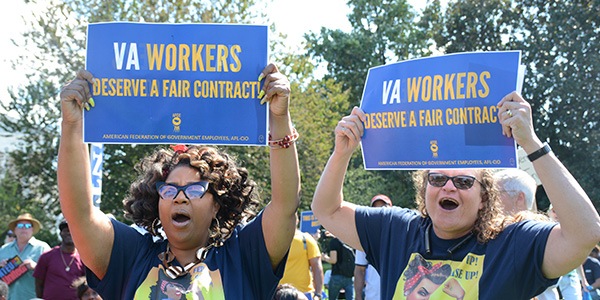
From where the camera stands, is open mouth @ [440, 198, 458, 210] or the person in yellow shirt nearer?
open mouth @ [440, 198, 458, 210]

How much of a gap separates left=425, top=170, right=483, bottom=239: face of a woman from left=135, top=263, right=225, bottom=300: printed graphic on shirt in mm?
1043

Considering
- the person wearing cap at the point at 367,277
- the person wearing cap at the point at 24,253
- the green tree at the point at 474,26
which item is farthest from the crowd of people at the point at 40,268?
the green tree at the point at 474,26

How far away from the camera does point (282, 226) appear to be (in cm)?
325

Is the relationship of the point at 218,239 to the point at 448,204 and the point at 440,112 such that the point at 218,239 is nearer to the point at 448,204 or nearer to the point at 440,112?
the point at 448,204

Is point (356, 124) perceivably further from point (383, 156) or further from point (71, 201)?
point (71, 201)

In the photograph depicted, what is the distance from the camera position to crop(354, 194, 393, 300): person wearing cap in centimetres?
918

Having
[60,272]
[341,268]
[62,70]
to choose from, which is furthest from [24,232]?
[62,70]

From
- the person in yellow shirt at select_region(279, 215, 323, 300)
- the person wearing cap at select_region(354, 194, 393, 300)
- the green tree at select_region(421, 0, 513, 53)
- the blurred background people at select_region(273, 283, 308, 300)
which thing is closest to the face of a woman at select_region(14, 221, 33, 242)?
the person in yellow shirt at select_region(279, 215, 323, 300)

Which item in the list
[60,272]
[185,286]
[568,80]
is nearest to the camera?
[185,286]

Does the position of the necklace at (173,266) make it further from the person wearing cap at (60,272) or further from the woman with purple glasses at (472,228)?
the person wearing cap at (60,272)

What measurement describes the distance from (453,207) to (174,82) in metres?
1.36

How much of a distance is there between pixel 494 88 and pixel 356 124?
0.67 m

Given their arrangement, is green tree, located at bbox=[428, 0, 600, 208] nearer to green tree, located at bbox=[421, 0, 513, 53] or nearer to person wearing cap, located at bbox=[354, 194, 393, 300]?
green tree, located at bbox=[421, 0, 513, 53]

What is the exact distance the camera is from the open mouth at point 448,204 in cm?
368
